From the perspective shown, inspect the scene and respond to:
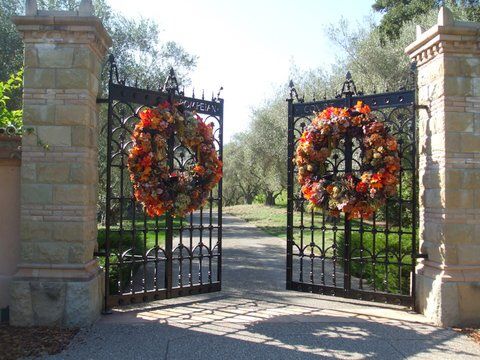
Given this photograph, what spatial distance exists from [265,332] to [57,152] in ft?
10.5

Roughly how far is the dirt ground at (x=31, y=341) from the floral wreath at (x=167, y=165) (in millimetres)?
1756

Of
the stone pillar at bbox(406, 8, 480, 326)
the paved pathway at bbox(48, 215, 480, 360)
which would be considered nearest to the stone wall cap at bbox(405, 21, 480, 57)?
the stone pillar at bbox(406, 8, 480, 326)

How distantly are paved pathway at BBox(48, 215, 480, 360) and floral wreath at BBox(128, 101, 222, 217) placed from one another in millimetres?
1401

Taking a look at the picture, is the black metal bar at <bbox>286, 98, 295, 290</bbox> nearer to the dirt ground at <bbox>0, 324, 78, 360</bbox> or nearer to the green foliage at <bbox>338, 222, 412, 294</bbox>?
the green foliage at <bbox>338, 222, 412, 294</bbox>

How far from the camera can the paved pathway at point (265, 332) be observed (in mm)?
4488

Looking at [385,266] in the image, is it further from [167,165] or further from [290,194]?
[167,165]

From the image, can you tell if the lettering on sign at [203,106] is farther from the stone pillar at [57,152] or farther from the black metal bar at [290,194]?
the stone pillar at [57,152]

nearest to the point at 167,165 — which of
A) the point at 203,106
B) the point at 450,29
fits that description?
the point at 203,106

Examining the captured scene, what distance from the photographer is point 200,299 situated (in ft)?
22.4

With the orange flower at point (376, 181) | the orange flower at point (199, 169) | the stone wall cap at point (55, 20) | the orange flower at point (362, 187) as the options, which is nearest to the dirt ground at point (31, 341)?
the orange flower at point (199, 169)

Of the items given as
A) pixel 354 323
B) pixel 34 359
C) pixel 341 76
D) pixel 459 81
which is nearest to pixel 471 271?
pixel 354 323

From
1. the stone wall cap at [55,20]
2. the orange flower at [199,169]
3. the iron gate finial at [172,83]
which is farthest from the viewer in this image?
the iron gate finial at [172,83]

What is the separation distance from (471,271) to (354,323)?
1.53m

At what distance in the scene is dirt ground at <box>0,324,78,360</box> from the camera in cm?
441
